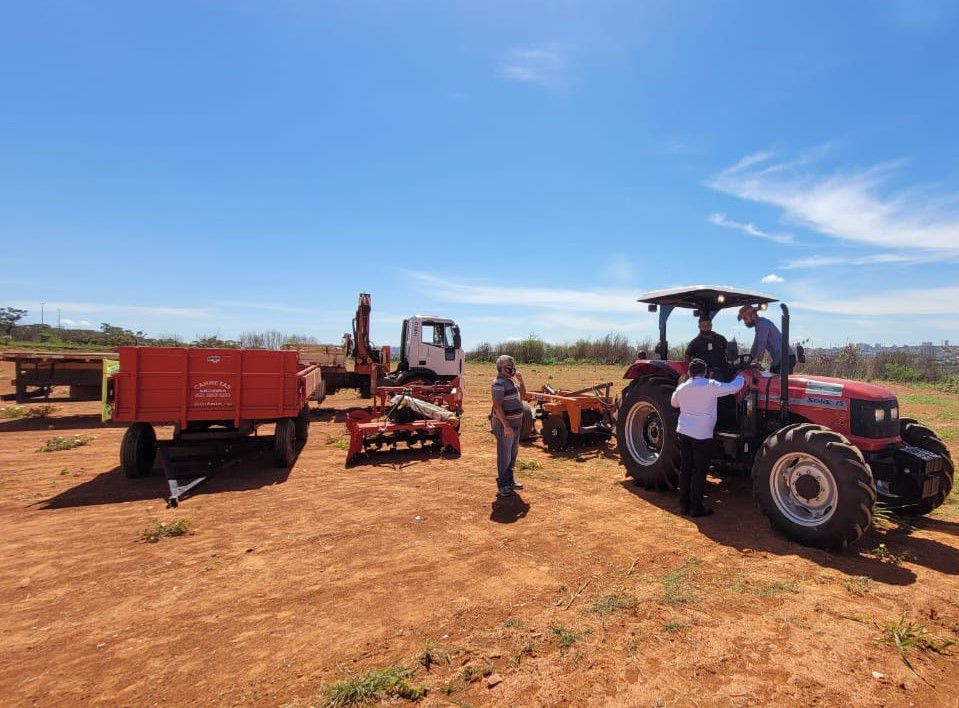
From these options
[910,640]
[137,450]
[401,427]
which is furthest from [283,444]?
[910,640]

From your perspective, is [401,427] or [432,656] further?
[401,427]

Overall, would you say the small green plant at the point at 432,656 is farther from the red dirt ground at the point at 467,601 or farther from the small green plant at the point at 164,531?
the small green plant at the point at 164,531

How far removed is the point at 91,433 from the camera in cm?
1009

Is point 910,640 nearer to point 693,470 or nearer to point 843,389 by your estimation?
point 693,470

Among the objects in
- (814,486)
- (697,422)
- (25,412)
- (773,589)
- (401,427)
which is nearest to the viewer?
(773,589)

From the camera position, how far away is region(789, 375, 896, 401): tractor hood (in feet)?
13.8

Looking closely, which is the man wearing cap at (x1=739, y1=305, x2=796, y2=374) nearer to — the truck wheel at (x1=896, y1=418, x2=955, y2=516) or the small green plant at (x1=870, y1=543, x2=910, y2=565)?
the truck wheel at (x1=896, y1=418, x2=955, y2=516)

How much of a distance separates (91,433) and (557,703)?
12.1m

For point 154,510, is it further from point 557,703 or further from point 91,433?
point 91,433

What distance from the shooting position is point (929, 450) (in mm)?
4297

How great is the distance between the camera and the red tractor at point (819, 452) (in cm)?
365

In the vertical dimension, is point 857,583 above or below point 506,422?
below

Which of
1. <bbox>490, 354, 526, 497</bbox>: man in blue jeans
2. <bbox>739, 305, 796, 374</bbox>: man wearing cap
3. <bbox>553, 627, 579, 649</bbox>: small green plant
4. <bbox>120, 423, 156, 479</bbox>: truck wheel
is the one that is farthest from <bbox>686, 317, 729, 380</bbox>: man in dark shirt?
<bbox>120, 423, 156, 479</bbox>: truck wheel

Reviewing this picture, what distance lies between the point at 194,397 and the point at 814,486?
24.6 feet
